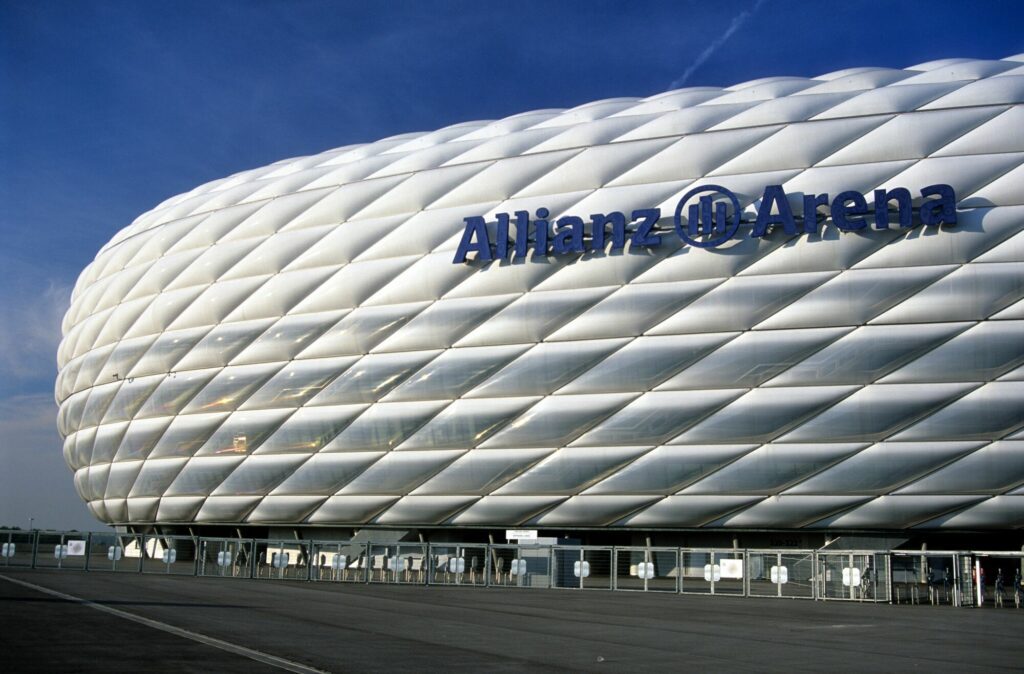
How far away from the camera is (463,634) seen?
1110cm

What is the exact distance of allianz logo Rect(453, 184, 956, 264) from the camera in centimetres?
2306

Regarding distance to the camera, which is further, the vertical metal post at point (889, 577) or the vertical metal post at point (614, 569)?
the vertical metal post at point (614, 569)

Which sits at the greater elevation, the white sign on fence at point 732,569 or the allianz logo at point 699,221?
the allianz logo at point 699,221

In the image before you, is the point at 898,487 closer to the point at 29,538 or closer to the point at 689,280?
the point at 689,280

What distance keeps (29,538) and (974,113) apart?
2950cm

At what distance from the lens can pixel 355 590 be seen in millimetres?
20562

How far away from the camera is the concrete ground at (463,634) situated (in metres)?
8.41

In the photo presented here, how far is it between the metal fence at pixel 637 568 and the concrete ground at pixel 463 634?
2.39 m

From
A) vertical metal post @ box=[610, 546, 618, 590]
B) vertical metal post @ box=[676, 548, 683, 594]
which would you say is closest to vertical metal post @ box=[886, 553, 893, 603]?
vertical metal post @ box=[676, 548, 683, 594]

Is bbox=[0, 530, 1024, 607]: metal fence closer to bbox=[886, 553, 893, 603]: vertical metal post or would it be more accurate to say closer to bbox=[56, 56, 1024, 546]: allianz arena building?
bbox=[886, 553, 893, 603]: vertical metal post

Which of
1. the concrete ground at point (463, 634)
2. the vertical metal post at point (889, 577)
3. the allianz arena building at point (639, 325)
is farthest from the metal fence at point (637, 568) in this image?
the concrete ground at point (463, 634)

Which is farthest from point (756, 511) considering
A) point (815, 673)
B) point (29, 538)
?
point (29, 538)

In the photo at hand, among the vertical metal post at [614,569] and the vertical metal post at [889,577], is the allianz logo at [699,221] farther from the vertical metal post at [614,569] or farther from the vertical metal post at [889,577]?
the vertical metal post at [889,577]

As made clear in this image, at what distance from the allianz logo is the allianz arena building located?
0.07m
